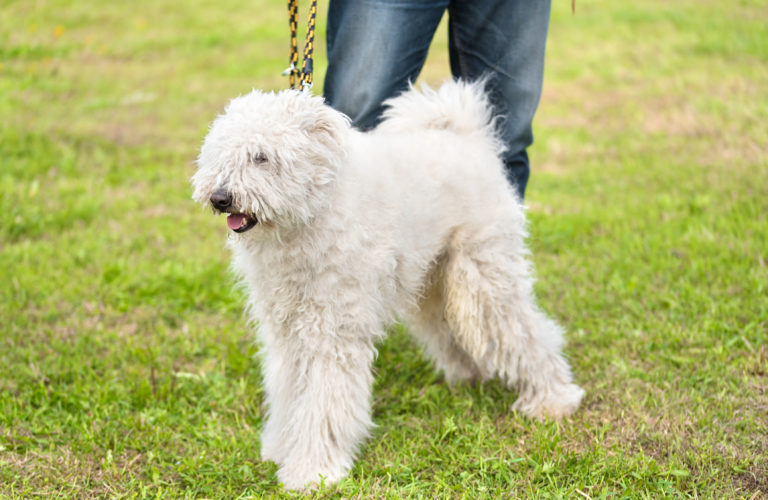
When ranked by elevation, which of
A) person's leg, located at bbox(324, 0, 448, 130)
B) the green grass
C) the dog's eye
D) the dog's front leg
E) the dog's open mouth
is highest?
person's leg, located at bbox(324, 0, 448, 130)

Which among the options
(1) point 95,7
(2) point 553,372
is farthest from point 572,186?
(1) point 95,7

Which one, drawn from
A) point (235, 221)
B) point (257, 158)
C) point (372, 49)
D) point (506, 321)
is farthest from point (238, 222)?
point (506, 321)

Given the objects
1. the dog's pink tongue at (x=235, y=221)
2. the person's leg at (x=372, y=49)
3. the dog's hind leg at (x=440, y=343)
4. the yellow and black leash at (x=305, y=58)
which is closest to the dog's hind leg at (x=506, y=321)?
the dog's hind leg at (x=440, y=343)

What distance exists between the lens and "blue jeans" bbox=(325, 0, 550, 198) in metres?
3.14

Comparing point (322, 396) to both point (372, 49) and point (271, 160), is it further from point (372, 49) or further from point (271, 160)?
point (372, 49)

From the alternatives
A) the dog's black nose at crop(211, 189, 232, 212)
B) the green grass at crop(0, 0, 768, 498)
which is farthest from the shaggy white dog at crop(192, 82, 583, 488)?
the green grass at crop(0, 0, 768, 498)

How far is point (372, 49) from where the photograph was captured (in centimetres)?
315

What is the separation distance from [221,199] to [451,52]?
66.7 inches

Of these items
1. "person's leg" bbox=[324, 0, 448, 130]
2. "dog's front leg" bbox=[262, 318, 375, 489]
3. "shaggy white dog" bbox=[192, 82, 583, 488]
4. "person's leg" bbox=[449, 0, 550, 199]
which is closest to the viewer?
"shaggy white dog" bbox=[192, 82, 583, 488]

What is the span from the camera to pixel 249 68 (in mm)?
9672

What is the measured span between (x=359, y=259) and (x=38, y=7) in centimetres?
1121

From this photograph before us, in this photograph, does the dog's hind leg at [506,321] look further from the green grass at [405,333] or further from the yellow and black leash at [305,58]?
the yellow and black leash at [305,58]

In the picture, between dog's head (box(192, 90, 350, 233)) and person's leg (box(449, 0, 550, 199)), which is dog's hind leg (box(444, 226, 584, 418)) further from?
dog's head (box(192, 90, 350, 233))

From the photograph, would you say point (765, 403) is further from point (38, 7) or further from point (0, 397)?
point (38, 7)
